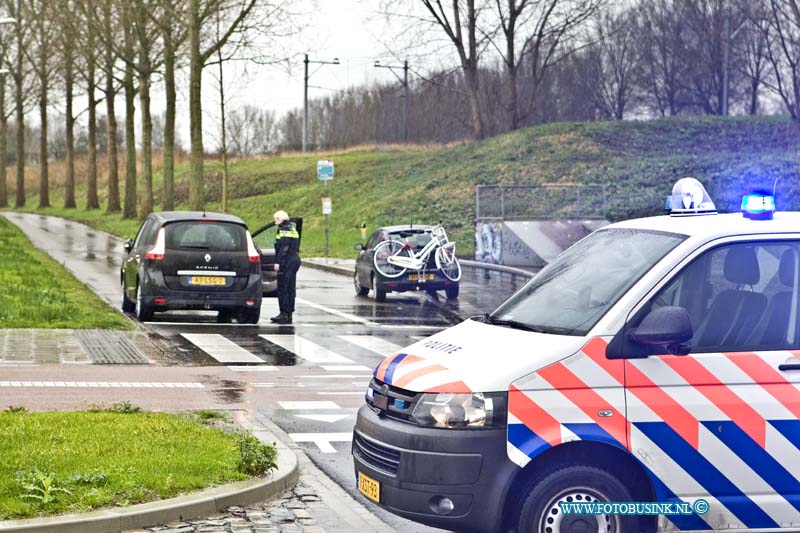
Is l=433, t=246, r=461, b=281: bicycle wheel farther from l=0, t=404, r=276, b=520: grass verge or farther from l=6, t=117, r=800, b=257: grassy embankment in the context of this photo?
l=0, t=404, r=276, b=520: grass verge

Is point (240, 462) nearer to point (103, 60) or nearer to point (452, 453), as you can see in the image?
point (452, 453)

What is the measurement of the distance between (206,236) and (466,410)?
563 inches

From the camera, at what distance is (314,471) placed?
29.9ft

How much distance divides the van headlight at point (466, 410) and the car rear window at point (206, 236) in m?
14.0

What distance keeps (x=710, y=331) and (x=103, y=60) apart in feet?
162

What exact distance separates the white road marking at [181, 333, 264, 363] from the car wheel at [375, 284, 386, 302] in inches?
297

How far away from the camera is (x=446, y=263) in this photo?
2592 centimetres

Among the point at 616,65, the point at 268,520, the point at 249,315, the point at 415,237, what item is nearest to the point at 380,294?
the point at 415,237

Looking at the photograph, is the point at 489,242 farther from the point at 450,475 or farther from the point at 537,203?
the point at 450,475

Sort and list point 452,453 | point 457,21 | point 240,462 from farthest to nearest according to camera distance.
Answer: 1. point 457,21
2. point 240,462
3. point 452,453

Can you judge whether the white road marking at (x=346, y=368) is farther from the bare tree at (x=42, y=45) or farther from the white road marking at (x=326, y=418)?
the bare tree at (x=42, y=45)

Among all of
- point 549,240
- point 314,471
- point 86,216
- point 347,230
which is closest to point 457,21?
point 347,230

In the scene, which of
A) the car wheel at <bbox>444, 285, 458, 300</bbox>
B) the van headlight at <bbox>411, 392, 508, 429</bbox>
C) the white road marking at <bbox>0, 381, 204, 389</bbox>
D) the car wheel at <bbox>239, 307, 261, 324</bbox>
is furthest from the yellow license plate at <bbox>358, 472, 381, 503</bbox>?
the car wheel at <bbox>444, 285, 458, 300</bbox>

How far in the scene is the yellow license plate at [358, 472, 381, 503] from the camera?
6.39m
